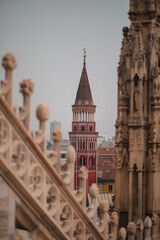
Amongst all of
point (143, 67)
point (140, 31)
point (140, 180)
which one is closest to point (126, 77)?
point (143, 67)

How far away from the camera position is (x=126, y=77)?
5828mm

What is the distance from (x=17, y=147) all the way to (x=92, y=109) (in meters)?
57.4

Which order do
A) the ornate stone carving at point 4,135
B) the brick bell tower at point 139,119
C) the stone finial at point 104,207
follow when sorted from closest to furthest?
the ornate stone carving at point 4,135, the stone finial at point 104,207, the brick bell tower at point 139,119

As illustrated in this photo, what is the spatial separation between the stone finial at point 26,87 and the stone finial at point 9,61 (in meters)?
0.14

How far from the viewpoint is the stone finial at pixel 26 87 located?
3.05 m

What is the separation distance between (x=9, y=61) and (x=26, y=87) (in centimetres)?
22

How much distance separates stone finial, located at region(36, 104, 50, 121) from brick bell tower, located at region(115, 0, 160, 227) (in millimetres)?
2668

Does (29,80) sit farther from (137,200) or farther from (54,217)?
(137,200)

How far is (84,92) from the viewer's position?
5741cm

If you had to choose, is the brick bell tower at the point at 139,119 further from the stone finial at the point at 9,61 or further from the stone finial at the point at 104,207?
the stone finial at the point at 9,61

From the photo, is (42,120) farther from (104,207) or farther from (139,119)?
(139,119)

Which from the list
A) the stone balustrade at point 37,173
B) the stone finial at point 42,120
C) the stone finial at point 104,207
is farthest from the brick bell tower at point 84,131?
the stone finial at point 42,120

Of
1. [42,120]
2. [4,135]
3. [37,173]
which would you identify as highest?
[42,120]

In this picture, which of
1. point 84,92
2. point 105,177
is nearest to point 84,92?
point 84,92
